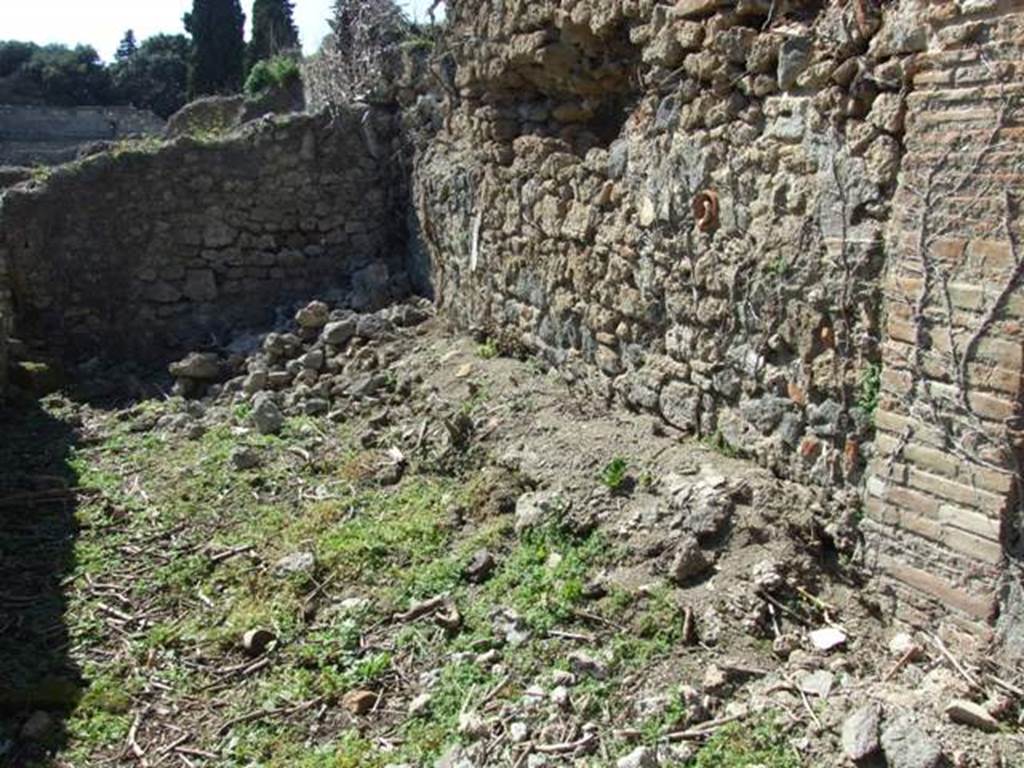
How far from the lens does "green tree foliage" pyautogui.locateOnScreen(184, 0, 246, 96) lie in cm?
2658

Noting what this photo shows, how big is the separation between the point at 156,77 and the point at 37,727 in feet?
117

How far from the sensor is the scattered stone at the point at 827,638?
11.5 ft

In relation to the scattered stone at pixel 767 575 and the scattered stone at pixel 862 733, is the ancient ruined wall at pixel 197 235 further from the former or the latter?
the scattered stone at pixel 862 733

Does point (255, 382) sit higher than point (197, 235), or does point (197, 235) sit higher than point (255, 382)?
point (197, 235)

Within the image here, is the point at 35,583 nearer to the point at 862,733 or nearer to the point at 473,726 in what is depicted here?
the point at 473,726

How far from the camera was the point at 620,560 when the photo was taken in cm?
412

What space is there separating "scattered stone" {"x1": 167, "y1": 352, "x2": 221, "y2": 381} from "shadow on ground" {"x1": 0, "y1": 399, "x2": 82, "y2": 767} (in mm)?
871

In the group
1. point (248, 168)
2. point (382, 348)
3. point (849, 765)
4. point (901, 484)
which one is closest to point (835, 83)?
point (901, 484)

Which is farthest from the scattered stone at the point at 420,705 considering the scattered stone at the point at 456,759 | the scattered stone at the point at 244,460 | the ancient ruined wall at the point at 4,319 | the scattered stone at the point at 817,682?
the ancient ruined wall at the point at 4,319

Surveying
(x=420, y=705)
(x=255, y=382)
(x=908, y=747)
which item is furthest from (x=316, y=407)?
(x=908, y=747)

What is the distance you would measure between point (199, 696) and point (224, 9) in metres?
25.7

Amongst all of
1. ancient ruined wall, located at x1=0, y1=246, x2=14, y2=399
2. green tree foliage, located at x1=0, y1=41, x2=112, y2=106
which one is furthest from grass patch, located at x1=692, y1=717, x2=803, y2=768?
green tree foliage, located at x1=0, y1=41, x2=112, y2=106

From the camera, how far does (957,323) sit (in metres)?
3.22

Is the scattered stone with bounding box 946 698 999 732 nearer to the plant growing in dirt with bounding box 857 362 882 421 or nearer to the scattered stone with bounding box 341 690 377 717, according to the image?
the plant growing in dirt with bounding box 857 362 882 421
